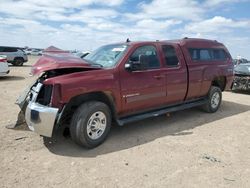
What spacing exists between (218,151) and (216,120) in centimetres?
226

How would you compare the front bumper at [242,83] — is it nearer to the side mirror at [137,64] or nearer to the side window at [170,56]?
the side window at [170,56]

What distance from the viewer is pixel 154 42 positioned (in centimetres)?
613

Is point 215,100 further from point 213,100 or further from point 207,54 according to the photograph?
point 207,54

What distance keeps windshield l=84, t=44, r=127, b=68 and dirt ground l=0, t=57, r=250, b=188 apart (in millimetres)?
1485

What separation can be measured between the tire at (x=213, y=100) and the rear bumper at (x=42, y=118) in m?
4.67

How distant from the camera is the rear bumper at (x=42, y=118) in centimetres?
443

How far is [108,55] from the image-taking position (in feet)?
19.0

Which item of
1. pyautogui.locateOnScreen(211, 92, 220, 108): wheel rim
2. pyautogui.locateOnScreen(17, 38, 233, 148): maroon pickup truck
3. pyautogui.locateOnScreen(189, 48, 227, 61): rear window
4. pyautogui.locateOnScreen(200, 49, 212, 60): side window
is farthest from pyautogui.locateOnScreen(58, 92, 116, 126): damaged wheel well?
pyautogui.locateOnScreen(211, 92, 220, 108): wheel rim

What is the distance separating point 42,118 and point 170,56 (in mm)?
3304

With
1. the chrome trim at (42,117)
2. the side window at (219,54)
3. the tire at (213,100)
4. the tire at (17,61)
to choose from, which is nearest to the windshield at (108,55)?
the chrome trim at (42,117)

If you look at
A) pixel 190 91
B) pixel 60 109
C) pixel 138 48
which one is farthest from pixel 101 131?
pixel 190 91

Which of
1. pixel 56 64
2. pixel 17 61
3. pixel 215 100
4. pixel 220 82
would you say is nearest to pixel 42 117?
pixel 56 64

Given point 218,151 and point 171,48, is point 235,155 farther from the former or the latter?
point 171,48

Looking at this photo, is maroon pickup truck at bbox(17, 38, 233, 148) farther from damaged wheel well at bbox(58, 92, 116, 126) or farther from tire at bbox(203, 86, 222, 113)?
tire at bbox(203, 86, 222, 113)
